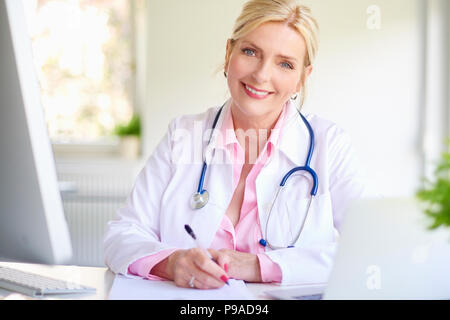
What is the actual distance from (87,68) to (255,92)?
9.32ft

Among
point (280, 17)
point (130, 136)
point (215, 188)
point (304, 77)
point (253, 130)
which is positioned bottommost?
point (130, 136)

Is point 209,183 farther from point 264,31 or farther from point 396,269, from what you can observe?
point 396,269

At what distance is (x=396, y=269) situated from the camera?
0.81 metres

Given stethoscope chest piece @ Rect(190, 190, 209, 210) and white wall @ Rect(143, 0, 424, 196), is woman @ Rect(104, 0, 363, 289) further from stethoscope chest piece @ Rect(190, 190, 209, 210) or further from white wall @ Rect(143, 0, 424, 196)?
white wall @ Rect(143, 0, 424, 196)

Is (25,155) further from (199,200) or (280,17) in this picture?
(280,17)

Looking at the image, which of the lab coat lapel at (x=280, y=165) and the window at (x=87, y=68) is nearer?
the lab coat lapel at (x=280, y=165)

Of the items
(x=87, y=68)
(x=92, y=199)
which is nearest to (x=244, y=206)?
(x=92, y=199)

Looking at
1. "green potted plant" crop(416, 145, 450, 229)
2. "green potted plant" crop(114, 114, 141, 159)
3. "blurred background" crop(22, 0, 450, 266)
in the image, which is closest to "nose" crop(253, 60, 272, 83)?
"blurred background" crop(22, 0, 450, 266)

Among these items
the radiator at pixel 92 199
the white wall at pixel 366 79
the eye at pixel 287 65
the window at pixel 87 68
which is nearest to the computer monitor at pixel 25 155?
the eye at pixel 287 65

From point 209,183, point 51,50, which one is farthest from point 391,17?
point 51,50

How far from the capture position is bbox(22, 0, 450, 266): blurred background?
2.07 meters

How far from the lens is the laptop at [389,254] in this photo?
76 centimetres

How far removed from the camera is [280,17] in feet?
4.33

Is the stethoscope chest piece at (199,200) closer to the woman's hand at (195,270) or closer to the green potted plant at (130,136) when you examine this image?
the woman's hand at (195,270)
